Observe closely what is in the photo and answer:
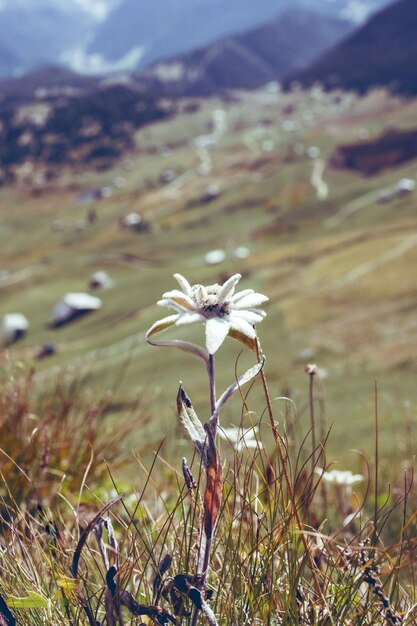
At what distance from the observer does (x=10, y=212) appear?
283 feet

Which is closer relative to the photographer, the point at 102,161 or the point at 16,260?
the point at 16,260

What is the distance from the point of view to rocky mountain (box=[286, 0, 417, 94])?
4378 inches

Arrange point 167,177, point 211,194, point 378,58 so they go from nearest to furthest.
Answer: point 211,194, point 167,177, point 378,58

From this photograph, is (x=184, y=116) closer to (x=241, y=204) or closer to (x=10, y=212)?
(x=10, y=212)

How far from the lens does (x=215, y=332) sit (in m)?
1.60

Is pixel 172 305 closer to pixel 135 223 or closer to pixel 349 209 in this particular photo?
pixel 349 209

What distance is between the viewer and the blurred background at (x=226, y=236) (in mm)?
11844

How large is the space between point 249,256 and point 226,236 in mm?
9813

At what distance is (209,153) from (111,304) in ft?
191

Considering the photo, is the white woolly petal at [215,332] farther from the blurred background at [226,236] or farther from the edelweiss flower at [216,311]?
the blurred background at [226,236]

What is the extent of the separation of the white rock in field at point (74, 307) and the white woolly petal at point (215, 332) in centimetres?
3350

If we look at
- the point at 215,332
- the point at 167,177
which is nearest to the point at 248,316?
the point at 215,332

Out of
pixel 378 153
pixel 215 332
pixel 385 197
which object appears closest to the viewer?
pixel 215 332

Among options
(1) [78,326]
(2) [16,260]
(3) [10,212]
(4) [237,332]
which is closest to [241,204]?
(2) [16,260]
